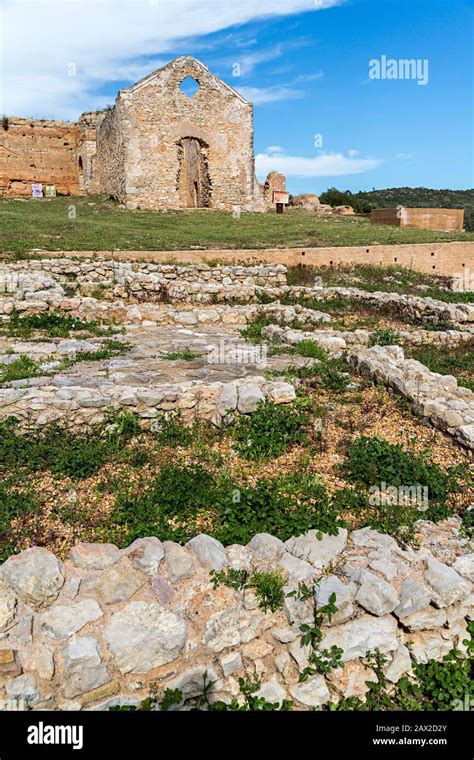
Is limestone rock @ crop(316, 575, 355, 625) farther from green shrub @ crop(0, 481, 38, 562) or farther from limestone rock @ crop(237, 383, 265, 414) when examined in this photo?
limestone rock @ crop(237, 383, 265, 414)

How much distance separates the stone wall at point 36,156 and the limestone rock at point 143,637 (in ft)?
112

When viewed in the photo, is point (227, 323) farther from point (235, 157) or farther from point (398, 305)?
point (235, 157)

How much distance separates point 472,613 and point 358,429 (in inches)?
105

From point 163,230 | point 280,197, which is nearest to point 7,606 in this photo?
point 163,230

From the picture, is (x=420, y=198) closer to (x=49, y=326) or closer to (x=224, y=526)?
(x=49, y=326)

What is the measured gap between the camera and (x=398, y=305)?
13266 mm

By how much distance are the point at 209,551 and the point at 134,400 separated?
2660 millimetres

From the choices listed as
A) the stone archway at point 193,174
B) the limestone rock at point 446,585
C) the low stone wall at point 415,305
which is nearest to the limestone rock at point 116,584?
the limestone rock at point 446,585

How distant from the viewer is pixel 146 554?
3848mm

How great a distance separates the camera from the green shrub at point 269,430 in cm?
577

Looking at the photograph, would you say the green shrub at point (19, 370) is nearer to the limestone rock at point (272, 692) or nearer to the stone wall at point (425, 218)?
the limestone rock at point (272, 692)

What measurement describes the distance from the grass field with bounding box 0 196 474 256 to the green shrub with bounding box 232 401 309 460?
11.0m

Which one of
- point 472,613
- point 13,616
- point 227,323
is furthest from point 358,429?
point 227,323

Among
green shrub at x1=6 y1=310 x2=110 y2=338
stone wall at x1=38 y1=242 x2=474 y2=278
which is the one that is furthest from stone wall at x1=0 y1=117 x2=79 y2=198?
green shrub at x1=6 y1=310 x2=110 y2=338
